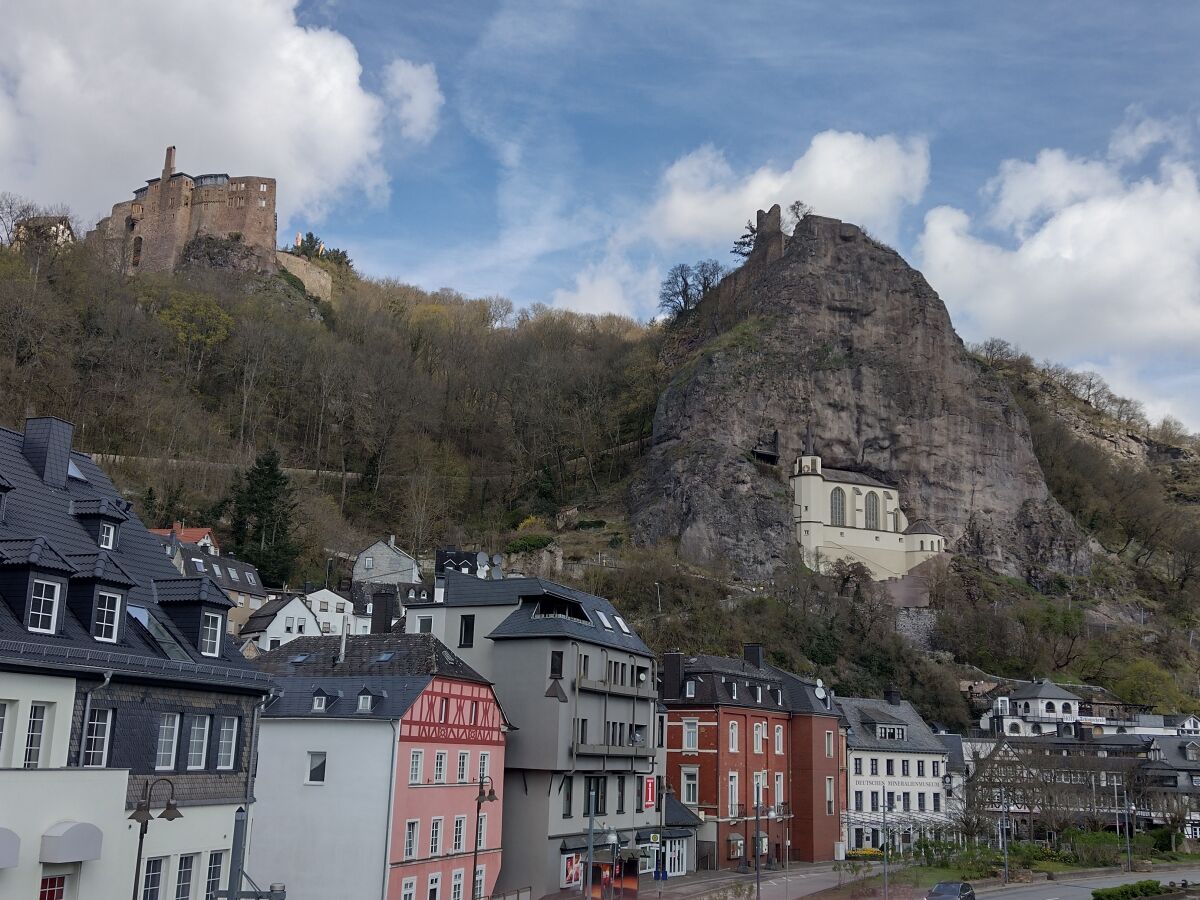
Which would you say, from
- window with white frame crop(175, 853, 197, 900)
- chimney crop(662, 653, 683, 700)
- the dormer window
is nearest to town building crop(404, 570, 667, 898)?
chimney crop(662, 653, 683, 700)

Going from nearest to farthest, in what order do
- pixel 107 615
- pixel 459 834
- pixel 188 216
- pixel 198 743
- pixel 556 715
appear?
pixel 107 615
pixel 198 743
pixel 459 834
pixel 556 715
pixel 188 216

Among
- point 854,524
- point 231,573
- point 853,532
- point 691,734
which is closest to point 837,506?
point 854,524

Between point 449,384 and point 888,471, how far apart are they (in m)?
39.8

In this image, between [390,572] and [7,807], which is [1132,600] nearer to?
[390,572]

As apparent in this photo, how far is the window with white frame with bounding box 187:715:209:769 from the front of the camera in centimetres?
2283

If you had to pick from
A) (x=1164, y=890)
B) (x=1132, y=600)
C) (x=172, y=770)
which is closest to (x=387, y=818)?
(x=172, y=770)

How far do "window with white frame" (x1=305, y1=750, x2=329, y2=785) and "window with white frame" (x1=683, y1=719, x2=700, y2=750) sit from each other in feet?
65.3

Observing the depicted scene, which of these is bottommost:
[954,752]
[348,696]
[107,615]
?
[954,752]

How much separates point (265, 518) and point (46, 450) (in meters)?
48.3

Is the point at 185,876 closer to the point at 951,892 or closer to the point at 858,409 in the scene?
the point at 951,892

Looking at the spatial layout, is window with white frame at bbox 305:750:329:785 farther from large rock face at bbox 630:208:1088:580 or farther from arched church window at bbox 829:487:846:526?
arched church window at bbox 829:487:846:526

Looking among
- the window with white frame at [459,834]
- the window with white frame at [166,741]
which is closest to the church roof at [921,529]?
the window with white frame at [459,834]

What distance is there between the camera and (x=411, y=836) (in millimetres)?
32781

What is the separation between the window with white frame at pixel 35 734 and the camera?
19.2m
